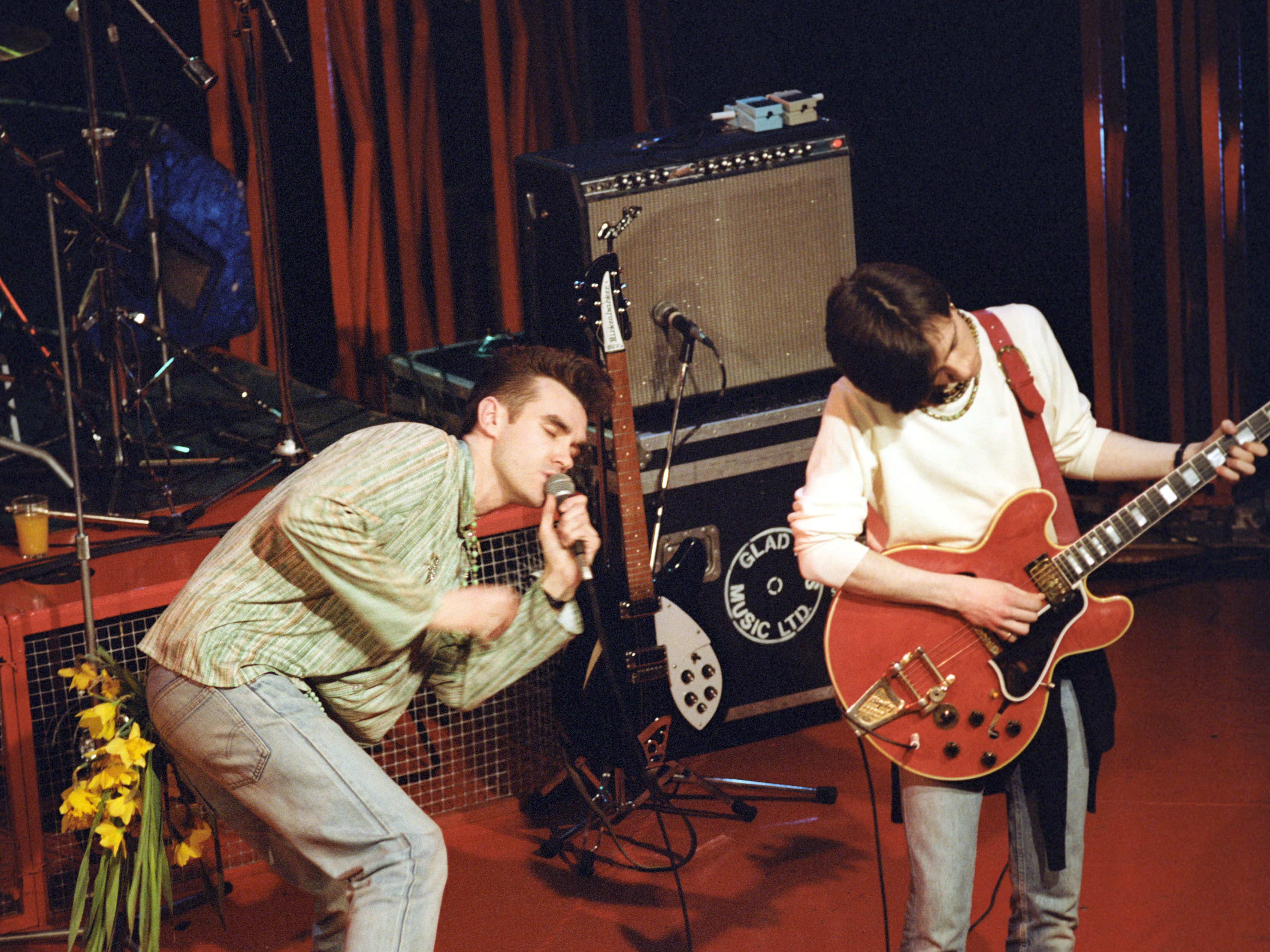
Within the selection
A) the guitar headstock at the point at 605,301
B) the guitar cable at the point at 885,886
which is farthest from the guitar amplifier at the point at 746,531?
the guitar cable at the point at 885,886

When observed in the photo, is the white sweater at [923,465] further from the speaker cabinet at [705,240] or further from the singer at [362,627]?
the speaker cabinet at [705,240]

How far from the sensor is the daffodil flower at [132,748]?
289 centimetres

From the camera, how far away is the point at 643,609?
3621 mm

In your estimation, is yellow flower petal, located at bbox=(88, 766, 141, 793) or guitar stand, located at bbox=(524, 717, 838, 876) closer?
yellow flower petal, located at bbox=(88, 766, 141, 793)

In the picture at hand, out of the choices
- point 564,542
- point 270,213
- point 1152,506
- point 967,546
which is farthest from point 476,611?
point 270,213

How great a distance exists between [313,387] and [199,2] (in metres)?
1.44

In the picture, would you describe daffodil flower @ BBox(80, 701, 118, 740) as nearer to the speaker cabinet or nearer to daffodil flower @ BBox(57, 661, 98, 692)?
daffodil flower @ BBox(57, 661, 98, 692)

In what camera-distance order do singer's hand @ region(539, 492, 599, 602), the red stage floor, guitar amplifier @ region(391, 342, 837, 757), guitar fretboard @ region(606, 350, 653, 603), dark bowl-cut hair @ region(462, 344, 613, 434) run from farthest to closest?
guitar amplifier @ region(391, 342, 837, 757) → guitar fretboard @ region(606, 350, 653, 603) → the red stage floor → dark bowl-cut hair @ region(462, 344, 613, 434) → singer's hand @ region(539, 492, 599, 602)

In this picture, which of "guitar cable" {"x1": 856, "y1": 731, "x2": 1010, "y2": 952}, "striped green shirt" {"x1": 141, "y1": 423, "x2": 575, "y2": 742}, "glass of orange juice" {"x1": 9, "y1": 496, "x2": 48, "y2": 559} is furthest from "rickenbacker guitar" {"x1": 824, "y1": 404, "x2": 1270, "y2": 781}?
"glass of orange juice" {"x1": 9, "y1": 496, "x2": 48, "y2": 559}

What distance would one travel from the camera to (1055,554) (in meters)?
2.49

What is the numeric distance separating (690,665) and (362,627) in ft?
4.99

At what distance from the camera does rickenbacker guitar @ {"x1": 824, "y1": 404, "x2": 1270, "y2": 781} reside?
2.48 meters

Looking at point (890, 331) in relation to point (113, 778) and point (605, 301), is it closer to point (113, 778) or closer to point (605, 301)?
point (605, 301)

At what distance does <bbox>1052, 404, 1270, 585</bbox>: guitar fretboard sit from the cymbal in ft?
10.6
